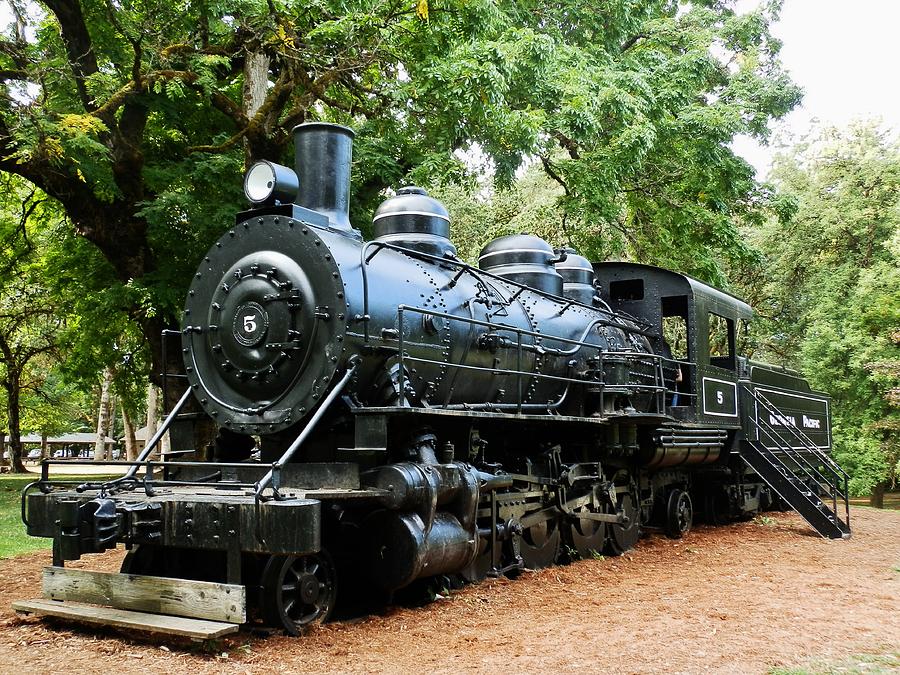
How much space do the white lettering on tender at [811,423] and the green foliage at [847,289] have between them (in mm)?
5802

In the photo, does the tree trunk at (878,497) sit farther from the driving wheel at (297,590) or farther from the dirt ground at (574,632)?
the driving wheel at (297,590)

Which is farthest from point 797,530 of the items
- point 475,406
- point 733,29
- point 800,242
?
point 800,242

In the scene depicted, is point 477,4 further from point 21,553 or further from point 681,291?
point 21,553

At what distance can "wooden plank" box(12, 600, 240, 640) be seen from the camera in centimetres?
520

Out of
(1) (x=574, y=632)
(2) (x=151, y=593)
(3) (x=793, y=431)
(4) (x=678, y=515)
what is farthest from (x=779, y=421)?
(2) (x=151, y=593)

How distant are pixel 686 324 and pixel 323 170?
659cm

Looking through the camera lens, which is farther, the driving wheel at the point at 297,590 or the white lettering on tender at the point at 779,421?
the white lettering on tender at the point at 779,421

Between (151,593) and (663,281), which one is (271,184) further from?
(663,281)

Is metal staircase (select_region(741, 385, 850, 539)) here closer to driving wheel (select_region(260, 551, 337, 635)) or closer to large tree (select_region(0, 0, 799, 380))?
large tree (select_region(0, 0, 799, 380))

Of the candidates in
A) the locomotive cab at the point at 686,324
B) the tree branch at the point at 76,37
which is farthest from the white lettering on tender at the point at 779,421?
the tree branch at the point at 76,37

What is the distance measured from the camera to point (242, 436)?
7574 millimetres

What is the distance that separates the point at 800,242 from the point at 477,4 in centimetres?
1836

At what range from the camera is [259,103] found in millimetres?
14445

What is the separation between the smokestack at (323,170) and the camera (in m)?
7.36
